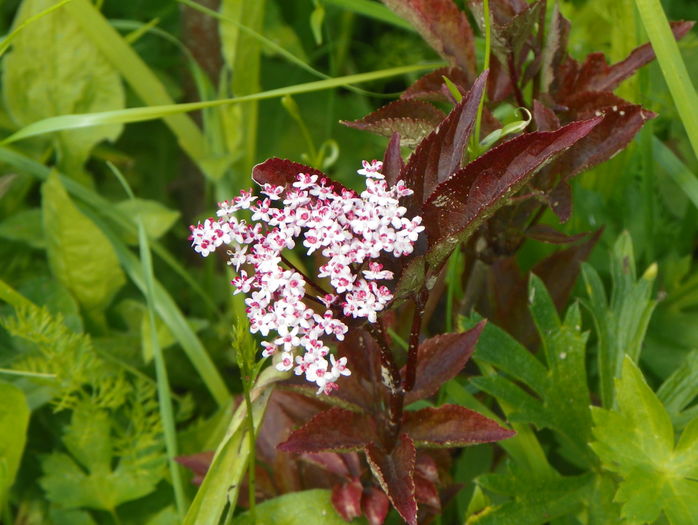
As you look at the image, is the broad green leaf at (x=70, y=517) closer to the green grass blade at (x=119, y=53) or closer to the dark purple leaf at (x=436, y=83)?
the green grass blade at (x=119, y=53)

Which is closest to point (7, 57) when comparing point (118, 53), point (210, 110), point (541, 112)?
point (118, 53)

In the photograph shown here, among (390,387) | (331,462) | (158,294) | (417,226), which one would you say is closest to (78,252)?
(158,294)

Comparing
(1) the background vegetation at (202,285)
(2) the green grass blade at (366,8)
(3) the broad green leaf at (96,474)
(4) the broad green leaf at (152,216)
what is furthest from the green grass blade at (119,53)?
(3) the broad green leaf at (96,474)

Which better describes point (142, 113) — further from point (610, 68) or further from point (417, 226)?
point (610, 68)

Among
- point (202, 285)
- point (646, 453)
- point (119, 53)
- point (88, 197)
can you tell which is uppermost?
point (119, 53)

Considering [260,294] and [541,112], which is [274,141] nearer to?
[541,112]

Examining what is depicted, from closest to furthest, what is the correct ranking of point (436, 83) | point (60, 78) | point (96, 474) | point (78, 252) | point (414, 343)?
1. point (414, 343)
2. point (436, 83)
3. point (96, 474)
4. point (78, 252)
5. point (60, 78)

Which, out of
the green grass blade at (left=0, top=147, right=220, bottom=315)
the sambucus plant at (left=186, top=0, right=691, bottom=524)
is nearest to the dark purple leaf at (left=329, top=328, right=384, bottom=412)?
the sambucus plant at (left=186, top=0, right=691, bottom=524)
